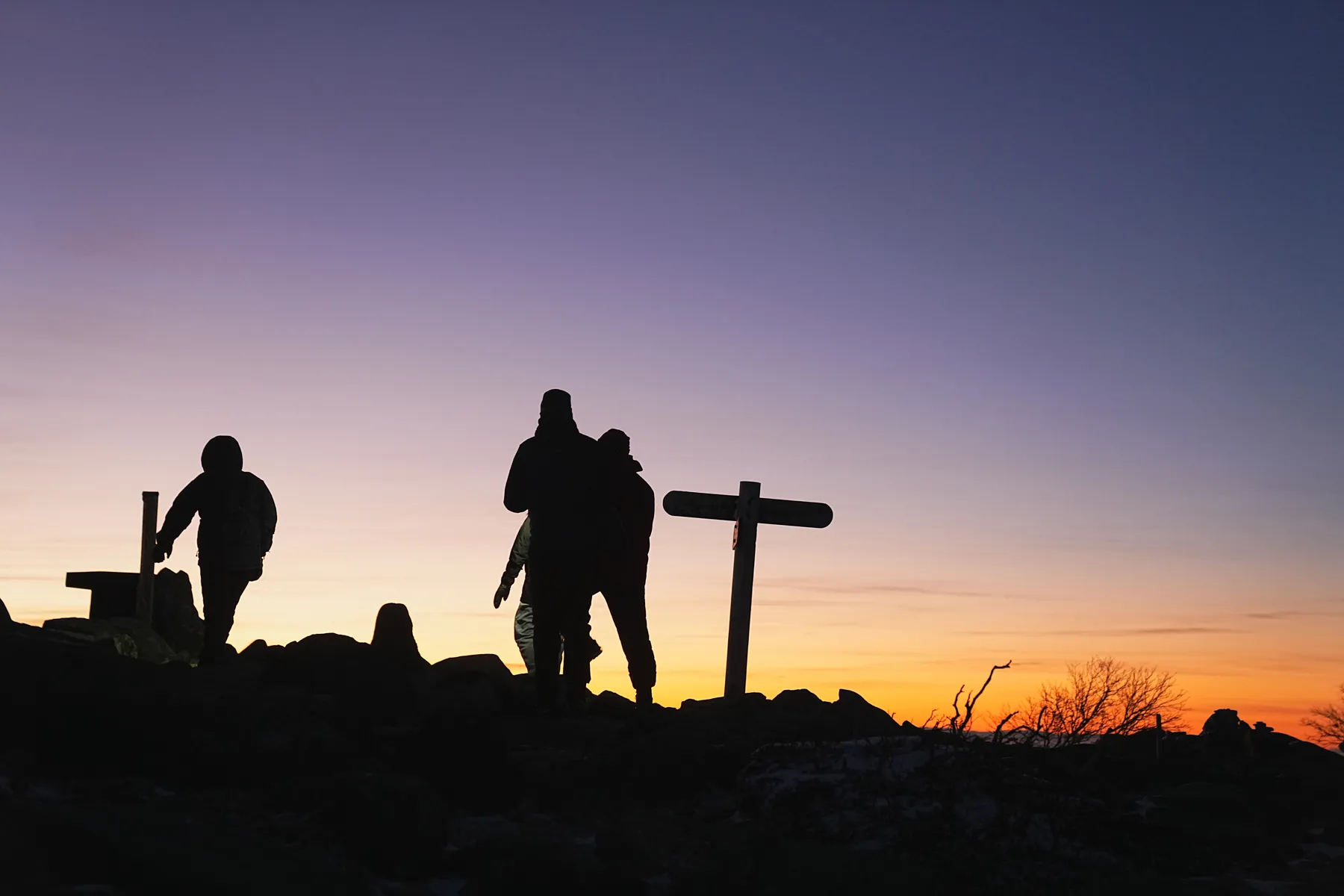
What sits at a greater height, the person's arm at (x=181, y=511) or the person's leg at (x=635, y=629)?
the person's arm at (x=181, y=511)

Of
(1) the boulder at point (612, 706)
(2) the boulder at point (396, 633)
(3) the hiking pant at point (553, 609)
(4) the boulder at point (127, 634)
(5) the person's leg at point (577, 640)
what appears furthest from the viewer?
(4) the boulder at point (127, 634)

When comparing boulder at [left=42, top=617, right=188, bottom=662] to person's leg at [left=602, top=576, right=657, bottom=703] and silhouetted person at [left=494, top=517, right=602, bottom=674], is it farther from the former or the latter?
person's leg at [left=602, top=576, right=657, bottom=703]

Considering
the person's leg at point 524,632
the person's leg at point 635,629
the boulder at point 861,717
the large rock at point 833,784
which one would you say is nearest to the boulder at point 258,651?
the person's leg at point 524,632

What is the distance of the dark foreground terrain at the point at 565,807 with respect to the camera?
4.99 m

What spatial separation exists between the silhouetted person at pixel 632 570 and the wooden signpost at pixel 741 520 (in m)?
0.78

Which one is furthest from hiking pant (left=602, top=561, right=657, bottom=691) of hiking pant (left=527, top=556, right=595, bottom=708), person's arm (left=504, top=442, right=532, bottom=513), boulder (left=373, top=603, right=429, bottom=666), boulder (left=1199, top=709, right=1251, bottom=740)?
boulder (left=1199, top=709, right=1251, bottom=740)

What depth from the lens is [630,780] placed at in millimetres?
6664

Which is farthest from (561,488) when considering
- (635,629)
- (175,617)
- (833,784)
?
(175,617)

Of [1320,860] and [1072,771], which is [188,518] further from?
[1320,860]

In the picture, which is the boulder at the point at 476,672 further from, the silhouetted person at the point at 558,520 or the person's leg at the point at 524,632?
the silhouetted person at the point at 558,520

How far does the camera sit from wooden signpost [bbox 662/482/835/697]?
1135cm

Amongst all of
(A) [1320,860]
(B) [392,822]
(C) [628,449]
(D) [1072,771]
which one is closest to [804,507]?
(C) [628,449]

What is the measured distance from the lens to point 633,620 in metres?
10.4

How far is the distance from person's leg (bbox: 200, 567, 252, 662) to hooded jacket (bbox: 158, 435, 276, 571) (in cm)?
11
